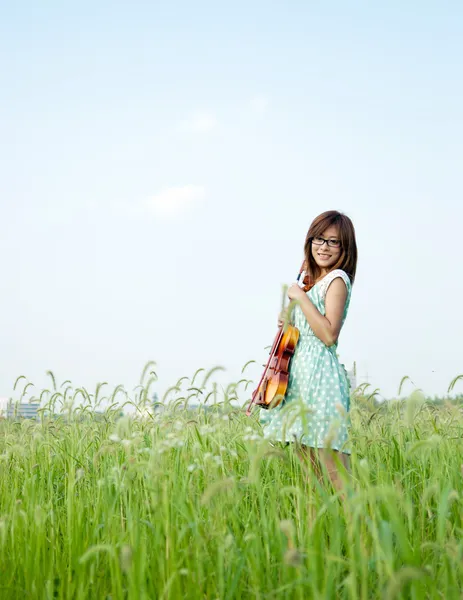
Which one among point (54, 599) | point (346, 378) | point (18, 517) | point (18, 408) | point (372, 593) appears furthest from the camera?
point (18, 408)

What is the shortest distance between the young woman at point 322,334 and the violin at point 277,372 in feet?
0.21

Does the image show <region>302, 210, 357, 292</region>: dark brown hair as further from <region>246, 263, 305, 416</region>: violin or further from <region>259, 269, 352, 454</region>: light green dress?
<region>246, 263, 305, 416</region>: violin

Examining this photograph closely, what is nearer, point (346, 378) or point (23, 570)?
point (23, 570)

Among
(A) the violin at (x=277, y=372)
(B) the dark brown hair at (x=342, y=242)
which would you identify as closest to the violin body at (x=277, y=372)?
(A) the violin at (x=277, y=372)

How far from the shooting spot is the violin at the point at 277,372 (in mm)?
4984

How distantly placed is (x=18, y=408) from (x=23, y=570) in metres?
3.68

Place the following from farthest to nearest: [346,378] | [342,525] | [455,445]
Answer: [455,445], [346,378], [342,525]

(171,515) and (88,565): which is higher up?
(171,515)

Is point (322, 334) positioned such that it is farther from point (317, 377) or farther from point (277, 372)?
point (277, 372)

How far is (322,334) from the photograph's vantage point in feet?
16.3

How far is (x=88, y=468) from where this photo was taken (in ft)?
18.3

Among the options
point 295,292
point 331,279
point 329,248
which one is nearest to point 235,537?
point 295,292

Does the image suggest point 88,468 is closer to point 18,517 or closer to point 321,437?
point 18,517

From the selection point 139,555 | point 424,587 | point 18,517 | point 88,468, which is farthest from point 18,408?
point 424,587
